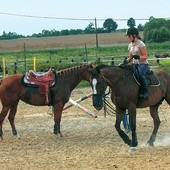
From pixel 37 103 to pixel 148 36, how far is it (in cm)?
6553

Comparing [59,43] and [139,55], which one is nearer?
[139,55]

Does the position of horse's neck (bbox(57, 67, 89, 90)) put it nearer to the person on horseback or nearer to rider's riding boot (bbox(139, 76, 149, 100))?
the person on horseback

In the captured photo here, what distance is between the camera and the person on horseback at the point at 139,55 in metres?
10.7

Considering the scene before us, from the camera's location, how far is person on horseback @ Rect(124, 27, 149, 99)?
10.7m

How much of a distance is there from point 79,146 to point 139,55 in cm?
234

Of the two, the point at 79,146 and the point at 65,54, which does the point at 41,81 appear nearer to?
the point at 79,146

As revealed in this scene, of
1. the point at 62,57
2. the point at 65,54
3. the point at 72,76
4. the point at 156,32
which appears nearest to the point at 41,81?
the point at 72,76

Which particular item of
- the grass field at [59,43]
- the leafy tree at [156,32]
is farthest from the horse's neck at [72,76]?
the leafy tree at [156,32]

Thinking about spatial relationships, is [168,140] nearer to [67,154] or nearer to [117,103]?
[117,103]

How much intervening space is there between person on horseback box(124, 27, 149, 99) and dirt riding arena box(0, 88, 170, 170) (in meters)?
1.27

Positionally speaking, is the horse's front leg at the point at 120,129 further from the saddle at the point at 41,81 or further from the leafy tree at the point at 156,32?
the leafy tree at the point at 156,32

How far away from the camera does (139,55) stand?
425 inches

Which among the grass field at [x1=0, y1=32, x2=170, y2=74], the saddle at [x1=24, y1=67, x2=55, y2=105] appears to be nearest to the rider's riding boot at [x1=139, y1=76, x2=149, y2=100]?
the saddle at [x1=24, y1=67, x2=55, y2=105]

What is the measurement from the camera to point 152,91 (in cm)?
1105
